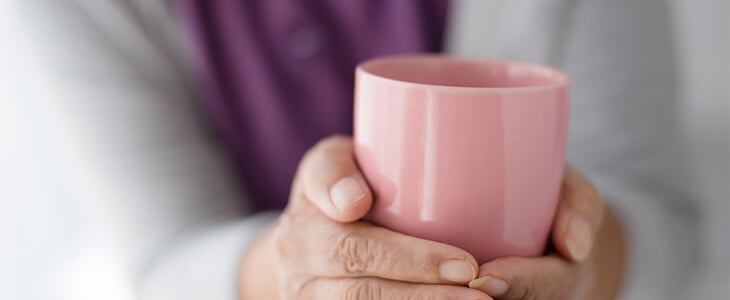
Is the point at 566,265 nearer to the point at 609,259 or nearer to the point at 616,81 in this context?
the point at 609,259

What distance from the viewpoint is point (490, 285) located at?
35cm

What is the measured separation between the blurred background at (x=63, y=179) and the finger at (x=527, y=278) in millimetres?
382

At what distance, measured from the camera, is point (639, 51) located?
27.7 inches

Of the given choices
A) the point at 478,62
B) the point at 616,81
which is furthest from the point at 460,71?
the point at 616,81

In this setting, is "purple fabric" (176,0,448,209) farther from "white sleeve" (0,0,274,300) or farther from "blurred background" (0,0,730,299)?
"blurred background" (0,0,730,299)

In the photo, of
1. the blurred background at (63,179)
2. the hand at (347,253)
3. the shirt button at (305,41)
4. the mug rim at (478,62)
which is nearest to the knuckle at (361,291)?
the hand at (347,253)

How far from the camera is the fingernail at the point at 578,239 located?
0.40m

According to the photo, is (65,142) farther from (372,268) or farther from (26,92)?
(372,268)

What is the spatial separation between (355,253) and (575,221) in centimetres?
15

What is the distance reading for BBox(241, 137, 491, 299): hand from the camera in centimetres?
35

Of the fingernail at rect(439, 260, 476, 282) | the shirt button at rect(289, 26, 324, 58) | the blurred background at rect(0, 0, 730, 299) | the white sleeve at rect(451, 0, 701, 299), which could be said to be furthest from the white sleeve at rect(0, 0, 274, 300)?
the white sleeve at rect(451, 0, 701, 299)

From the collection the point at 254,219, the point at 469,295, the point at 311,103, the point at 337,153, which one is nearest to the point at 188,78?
the point at 311,103

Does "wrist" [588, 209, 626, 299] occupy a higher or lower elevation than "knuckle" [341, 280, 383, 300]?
lower

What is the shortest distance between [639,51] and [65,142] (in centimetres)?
66
